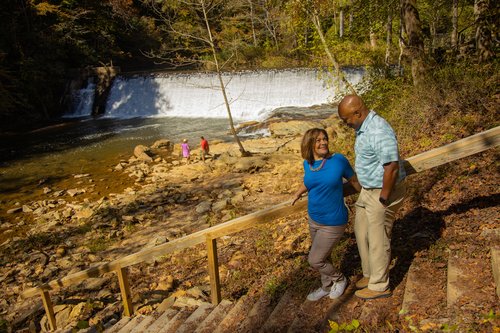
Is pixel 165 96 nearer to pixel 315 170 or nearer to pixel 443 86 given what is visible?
pixel 443 86

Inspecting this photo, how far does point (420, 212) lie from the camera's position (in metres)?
4.68

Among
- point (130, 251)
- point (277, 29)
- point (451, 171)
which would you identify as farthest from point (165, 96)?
point (451, 171)

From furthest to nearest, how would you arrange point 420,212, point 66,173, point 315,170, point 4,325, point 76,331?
1. point 66,173
2. point 4,325
3. point 76,331
4. point 420,212
5. point 315,170

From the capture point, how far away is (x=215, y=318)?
3777 mm

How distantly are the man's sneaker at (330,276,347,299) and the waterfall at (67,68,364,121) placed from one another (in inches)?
664

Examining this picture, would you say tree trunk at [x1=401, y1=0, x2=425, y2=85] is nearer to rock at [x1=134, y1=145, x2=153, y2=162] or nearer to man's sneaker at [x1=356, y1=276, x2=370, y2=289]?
man's sneaker at [x1=356, y1=276, x2=370, y2=289]

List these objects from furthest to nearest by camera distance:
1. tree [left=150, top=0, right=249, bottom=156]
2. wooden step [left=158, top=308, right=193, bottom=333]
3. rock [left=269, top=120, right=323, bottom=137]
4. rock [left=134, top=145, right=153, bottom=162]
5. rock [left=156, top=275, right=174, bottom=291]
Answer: rock [left=269, top=120, right=323, bottom=137]
rock [left=134, top=145, right=153, bottom=162]
tree [left=150, top=0, right=249, bottom=156]
rock [left=156, top=275, right=174, bottom=291]
wooden step [left=158, top=308, right=193, bottom=333]

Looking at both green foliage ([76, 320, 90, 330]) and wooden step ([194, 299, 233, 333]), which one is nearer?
wooden step ([194, 299, 233, 333])

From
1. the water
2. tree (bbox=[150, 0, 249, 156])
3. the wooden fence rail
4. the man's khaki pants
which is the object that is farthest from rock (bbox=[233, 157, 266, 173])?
the man's khaki pants

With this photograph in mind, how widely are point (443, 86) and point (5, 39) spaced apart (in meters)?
27.9

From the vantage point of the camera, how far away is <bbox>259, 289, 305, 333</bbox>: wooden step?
129 inches

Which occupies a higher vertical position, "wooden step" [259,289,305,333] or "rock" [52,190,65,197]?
"wooden step" [259,289,305,333]

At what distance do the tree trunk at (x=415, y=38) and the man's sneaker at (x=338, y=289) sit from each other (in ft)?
23.1

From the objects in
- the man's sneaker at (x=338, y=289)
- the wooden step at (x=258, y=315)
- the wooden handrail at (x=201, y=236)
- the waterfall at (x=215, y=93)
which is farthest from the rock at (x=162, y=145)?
the man's sneaker at (x=338, y=289)
